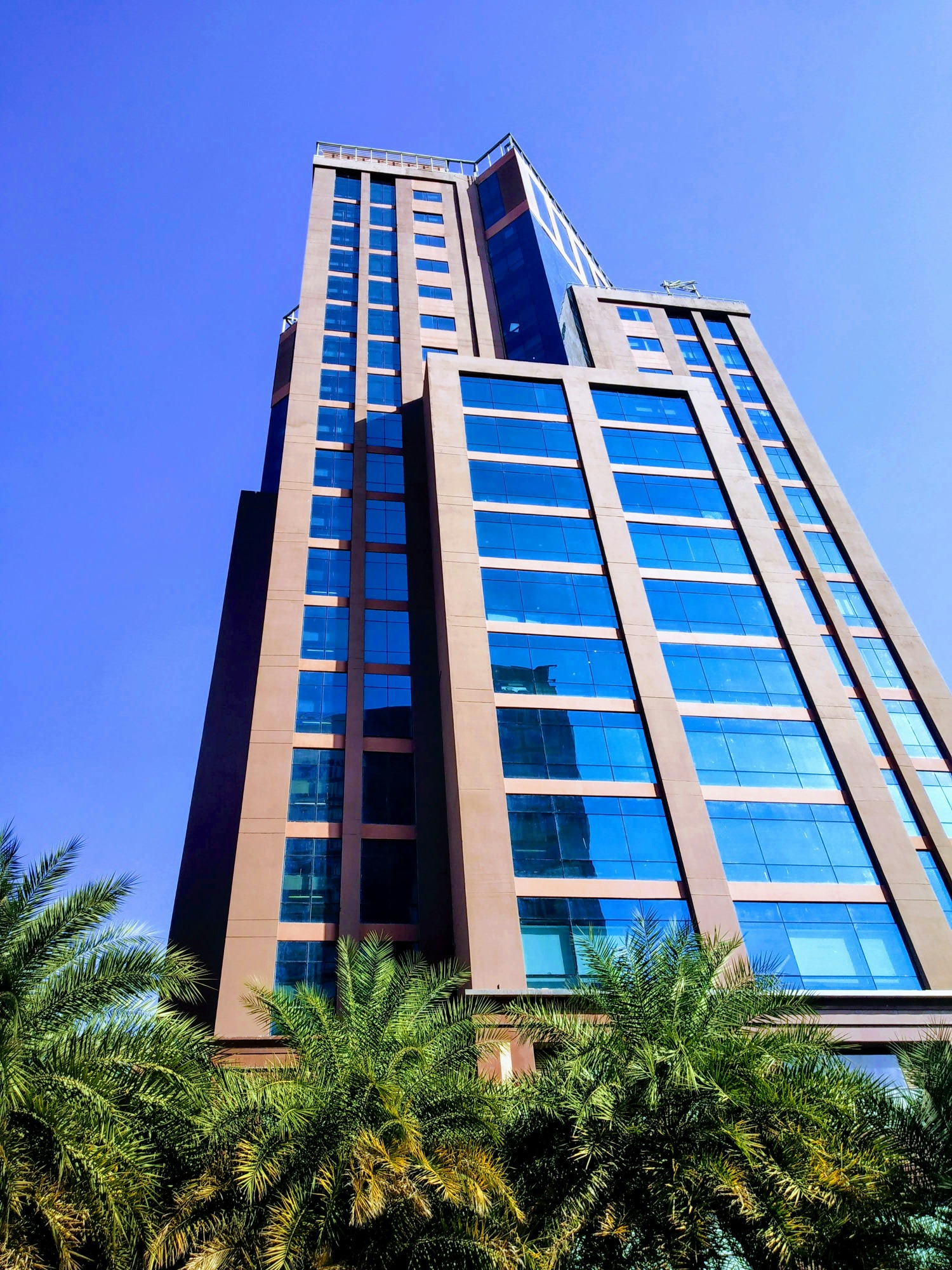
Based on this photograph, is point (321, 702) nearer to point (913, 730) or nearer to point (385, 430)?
point (385, 430)

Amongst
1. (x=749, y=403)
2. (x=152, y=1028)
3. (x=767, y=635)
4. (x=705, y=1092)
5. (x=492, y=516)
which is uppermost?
(x=749, y=403)

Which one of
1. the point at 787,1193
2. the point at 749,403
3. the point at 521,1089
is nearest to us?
the point at 787,1193

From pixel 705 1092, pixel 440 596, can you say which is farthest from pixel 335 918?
pixel 705 1092

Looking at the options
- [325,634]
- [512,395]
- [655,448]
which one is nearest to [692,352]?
[655,448]

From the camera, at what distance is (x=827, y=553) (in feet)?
152

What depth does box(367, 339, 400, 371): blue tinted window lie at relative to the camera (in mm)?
48719

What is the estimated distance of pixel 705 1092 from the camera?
12398 mm

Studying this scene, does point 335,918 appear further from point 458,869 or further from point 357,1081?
point 357,1081

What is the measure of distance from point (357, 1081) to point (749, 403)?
49490 millimetres

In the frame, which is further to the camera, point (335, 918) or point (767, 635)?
point (767, 635)

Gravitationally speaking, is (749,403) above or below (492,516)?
above

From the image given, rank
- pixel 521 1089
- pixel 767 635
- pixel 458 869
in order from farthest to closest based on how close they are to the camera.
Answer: pixel 767 635 → pixel 458 869 → pixel 521 1089

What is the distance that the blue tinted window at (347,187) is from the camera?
197 feet

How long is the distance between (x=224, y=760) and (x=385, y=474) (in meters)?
15.4
